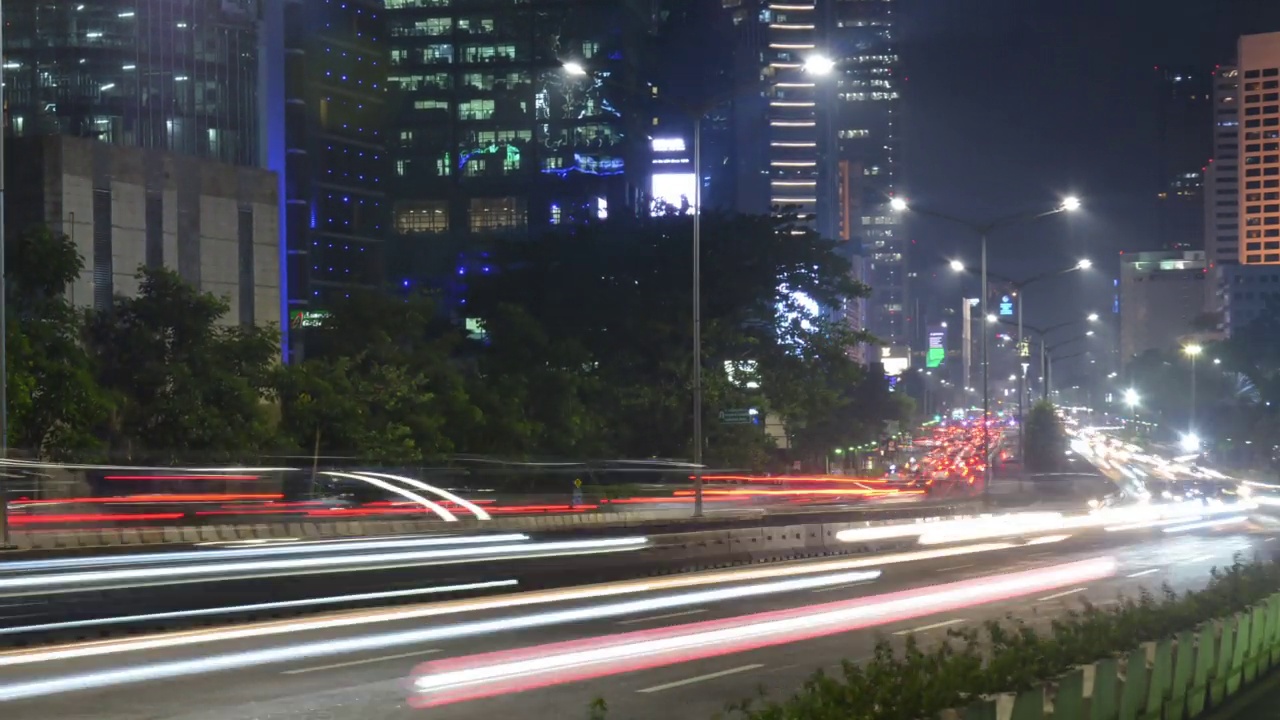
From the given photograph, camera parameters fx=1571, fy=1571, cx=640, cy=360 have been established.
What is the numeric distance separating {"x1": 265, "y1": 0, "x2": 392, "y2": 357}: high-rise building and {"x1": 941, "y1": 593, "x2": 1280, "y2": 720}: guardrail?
92.7 meters

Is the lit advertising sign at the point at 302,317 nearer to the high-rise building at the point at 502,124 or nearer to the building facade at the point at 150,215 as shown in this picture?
the high-rise building at the point at 502,124

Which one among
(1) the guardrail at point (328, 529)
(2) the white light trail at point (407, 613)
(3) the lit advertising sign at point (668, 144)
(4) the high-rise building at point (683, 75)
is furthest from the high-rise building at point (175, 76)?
(3) the lit advertising sign at point (668, 144)

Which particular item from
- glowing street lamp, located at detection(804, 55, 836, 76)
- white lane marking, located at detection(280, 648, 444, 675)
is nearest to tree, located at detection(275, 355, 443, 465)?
glowing street lamp, located at detection(804, 55, 836, 76)

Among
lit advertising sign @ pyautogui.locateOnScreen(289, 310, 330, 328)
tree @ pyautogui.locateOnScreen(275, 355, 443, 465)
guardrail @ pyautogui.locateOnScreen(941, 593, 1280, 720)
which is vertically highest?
lit advertising sign @ pyautogui.locateOnScreen(289, 310, 330, 328)

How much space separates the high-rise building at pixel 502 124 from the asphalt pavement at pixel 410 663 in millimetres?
111057

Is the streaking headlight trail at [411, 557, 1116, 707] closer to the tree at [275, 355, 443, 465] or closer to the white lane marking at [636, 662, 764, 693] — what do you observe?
the white lane marking at [636, 662, 764, 693]

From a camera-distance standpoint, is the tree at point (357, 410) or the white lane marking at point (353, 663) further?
the tree at point (357, 410)

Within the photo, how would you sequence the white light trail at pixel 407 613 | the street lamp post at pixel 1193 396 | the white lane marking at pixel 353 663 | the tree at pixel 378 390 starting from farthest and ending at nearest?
the street lamp post at pixel 1193 396, the tree at pixel 378 390, the white light trail at pixel 407 613, the white lane marking at pixel 353 663

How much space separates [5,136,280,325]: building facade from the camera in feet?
162

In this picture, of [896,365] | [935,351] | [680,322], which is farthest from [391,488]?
[896,365]

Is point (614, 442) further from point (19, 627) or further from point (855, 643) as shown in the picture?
point (19, 627)

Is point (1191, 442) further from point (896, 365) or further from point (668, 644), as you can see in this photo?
point (668, 644)

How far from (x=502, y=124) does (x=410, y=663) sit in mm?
129155

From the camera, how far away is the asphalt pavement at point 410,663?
1517 centimetres
